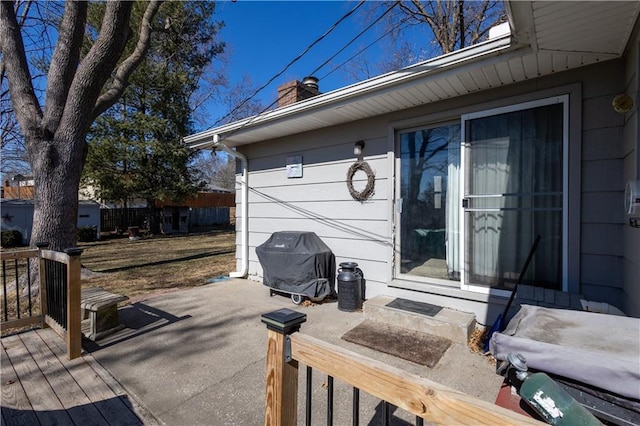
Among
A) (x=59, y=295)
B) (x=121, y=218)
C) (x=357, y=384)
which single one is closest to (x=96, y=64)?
(x=59, y=295)

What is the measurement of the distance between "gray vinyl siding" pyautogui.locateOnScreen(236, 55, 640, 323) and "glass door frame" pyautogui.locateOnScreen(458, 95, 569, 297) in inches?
1.8

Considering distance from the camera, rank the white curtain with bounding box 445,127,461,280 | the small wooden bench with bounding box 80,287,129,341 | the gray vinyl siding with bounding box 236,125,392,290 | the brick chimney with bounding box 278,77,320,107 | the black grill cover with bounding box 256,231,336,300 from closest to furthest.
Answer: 1. the small wooden bench with bounding box 80,287,129,341
2. the white curtain with bounding box 445,127,461,280
3. the gray vinyl siding with bounding box 236,125,392,290
4. the black grill cover with bounding box 256,231,336,300
5. the brick chimney with bounding box 278,77,320,107

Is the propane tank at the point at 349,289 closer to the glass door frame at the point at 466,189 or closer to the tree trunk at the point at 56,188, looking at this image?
the glass door frame at the point at 466,189

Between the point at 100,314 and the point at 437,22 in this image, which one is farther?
the point at 437,22

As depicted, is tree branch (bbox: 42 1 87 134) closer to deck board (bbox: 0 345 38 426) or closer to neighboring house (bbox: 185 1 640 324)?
neighboring house (bbox: 185 1 640 324)

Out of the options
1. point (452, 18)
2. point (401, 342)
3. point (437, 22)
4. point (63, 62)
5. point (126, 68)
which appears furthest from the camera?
point (437, 22)

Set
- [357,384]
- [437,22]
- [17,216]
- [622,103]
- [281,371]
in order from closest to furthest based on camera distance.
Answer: [357,384]
[281,371]
[622,103]
[437,22]
[17,216]

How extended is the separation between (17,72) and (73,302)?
15.2 feet

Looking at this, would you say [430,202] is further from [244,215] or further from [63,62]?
[63,62]

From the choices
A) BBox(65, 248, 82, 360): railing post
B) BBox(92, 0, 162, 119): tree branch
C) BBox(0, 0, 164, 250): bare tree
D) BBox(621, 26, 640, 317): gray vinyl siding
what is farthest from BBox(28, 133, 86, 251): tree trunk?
BBox(621, 26, 640, 317): gray vinyl siding

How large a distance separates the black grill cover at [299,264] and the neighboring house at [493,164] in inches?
11.9

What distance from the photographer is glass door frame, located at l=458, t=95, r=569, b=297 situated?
9.14 feet

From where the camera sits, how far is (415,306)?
346 centimetres

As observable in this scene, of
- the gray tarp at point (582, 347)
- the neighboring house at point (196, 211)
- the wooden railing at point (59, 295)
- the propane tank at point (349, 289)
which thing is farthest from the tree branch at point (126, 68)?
the neighboring house at point (196, 211)
